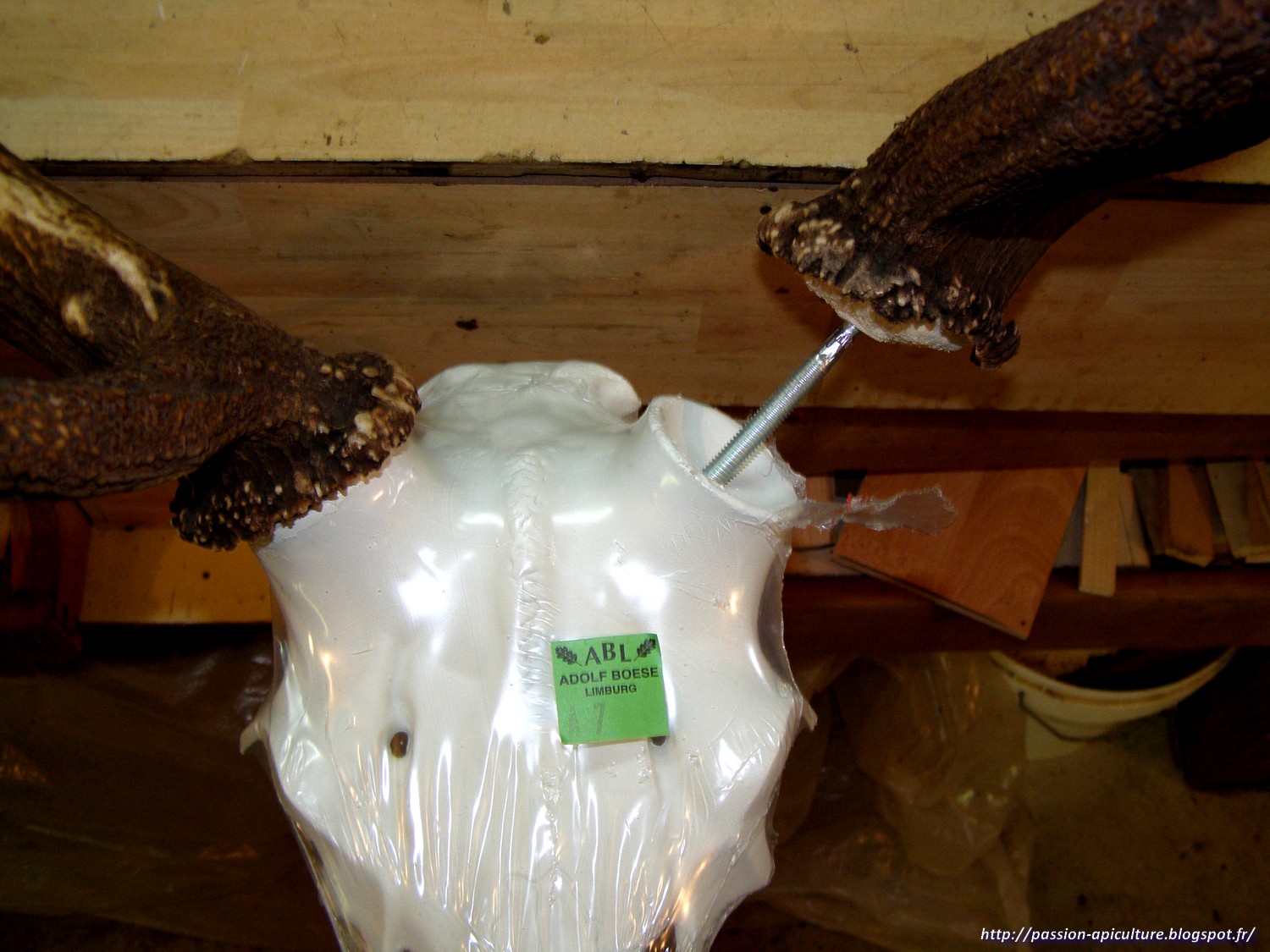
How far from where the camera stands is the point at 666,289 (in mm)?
971

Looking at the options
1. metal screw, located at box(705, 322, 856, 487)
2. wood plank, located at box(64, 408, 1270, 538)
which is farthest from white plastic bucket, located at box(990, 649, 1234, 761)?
metal screw, located at box(705, 322, 856, 487)

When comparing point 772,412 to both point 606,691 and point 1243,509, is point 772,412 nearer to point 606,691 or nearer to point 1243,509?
point 606,691

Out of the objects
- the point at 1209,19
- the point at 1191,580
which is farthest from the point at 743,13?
the point at 1191,580

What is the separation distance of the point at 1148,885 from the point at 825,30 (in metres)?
1.78

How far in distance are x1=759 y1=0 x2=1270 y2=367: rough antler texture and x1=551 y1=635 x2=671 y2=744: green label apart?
1.07ft

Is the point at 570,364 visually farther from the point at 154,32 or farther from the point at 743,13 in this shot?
the point at 154,32

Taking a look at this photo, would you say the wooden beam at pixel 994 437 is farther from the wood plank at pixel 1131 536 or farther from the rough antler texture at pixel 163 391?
the rough antler texture at pixel 163 391

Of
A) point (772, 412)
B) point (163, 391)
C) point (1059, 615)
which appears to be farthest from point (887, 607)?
point (163, 391)

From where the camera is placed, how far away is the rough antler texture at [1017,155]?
0.43m

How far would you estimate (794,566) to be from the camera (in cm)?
144

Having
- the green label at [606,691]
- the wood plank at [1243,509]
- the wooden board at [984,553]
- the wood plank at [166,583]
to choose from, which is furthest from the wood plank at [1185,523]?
the wood plank at [166,583]

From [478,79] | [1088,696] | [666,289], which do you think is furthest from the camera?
[1088,696]

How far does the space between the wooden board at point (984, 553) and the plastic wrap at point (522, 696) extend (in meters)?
0.70

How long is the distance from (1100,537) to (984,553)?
9.0 inches
